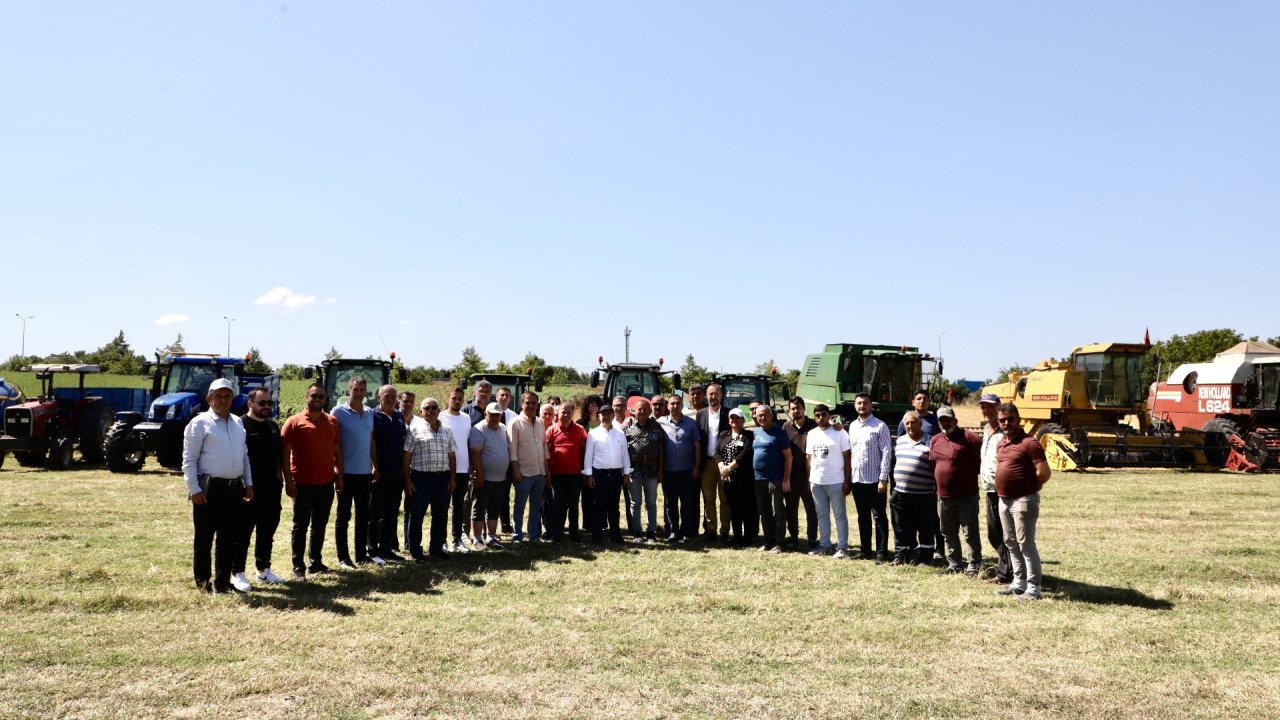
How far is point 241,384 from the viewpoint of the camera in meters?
16.6

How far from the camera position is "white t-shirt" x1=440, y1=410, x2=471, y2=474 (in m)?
8.63

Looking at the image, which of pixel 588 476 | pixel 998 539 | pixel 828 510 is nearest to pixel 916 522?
pixel 998 539

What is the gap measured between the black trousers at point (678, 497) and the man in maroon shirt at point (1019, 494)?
349 centimetres

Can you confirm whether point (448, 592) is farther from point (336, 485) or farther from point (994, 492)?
point (994, 492)

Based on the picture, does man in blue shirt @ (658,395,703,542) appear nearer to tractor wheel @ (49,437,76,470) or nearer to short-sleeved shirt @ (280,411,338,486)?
short-sleeved shirt @ (280,411,338,486)

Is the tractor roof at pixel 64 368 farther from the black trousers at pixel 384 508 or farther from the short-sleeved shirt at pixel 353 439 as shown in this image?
the short-sleeved shirt at pixel 353 439

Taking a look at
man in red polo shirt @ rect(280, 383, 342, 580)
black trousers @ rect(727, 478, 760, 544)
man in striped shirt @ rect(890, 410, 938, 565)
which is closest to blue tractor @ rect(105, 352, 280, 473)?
man in red polo shirt @ rect(280, 383, 342, 580)

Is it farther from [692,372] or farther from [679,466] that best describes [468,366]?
[679,466]

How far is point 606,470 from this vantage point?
30.8 ft

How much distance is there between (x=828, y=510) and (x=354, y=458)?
15.1 ft

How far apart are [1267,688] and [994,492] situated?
8.86ft

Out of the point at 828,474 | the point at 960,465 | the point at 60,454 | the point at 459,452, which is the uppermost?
the point at 459,452

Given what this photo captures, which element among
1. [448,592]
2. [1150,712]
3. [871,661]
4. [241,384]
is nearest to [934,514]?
[871,661]

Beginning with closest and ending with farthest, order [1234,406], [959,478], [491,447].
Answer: [959,478] < [491,447] < [1234,406]
